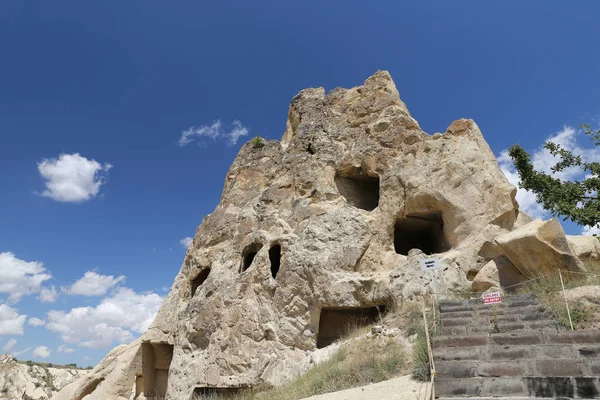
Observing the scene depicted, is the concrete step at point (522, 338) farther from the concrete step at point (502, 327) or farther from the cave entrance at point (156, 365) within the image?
the cave entrance at point (156, 365)

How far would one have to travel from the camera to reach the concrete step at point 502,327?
5941mm

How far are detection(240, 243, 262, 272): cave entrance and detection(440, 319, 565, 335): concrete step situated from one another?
8.11 meters

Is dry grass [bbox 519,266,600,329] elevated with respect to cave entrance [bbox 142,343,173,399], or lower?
elevated

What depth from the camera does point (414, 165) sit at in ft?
40.8

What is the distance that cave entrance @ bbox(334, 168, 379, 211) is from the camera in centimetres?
1435

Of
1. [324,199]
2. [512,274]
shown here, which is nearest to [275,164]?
[324,199]

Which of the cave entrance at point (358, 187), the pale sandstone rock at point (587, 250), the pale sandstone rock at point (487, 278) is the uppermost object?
the cave entrance at point (358, 187)

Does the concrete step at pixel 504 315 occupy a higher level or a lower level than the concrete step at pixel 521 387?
higher

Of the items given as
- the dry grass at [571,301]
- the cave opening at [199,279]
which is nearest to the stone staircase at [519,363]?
the dry grass at [571,301]

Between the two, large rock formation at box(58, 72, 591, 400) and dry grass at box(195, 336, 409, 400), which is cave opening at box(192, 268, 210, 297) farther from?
dry grass at box(195, 336, 409, 400)

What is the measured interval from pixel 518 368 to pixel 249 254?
10.5m

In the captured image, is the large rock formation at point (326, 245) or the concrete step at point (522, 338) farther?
the large rock formation at point (326, 245)

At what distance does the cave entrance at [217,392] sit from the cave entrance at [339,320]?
2.52 metres

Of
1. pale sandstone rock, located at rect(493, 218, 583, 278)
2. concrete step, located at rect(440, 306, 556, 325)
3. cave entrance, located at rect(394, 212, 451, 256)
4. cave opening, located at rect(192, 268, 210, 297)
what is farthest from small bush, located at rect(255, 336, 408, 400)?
cave opening, located at rect(192, 268, 210, 297)
